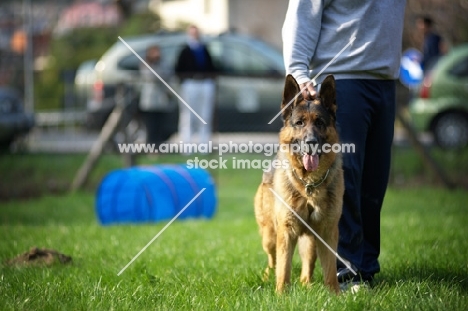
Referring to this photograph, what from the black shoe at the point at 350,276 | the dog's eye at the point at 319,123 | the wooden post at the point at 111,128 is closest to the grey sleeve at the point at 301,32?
the dog's eye at the point at 319,123

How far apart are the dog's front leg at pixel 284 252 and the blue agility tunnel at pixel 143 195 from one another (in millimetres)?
4643

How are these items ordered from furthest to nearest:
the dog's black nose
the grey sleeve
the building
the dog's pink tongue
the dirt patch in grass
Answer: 1. the building
2. the dirt patch in grass
3. the grey sleeve
4. the dog's pink tongue
5. the dog's black nose

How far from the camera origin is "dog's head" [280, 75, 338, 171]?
456 cm

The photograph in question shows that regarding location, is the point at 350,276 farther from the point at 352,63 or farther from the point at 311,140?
the point at 352,63

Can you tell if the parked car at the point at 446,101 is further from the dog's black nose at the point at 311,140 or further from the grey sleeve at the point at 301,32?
the dog's black nose at the point at 311,140

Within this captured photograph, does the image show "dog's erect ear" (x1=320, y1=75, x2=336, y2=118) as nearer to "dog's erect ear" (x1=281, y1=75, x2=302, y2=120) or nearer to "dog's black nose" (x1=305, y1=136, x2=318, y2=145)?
"dog's erect ear" (x1=281, y1=75, x2=302, y2=120)

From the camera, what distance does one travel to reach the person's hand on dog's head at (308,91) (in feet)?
15.2

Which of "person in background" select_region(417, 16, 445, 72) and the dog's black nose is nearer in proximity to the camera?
the dog's black nose

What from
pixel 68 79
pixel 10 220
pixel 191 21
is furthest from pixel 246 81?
pixel 191 21

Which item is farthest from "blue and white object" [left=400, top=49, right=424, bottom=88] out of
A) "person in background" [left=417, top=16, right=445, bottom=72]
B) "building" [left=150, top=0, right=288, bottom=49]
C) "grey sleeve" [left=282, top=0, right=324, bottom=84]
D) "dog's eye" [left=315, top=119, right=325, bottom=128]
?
"building" [left=150, top=0, right=288, bottom=49]

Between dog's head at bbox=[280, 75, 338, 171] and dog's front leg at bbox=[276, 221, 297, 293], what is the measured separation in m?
0.42

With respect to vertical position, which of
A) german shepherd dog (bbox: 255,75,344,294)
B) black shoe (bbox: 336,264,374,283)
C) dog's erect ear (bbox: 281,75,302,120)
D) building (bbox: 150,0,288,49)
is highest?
building (bbox: 150,0,288,49)

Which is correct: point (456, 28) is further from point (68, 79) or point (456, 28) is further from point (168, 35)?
point (68, 79)

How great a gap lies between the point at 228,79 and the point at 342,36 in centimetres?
828
